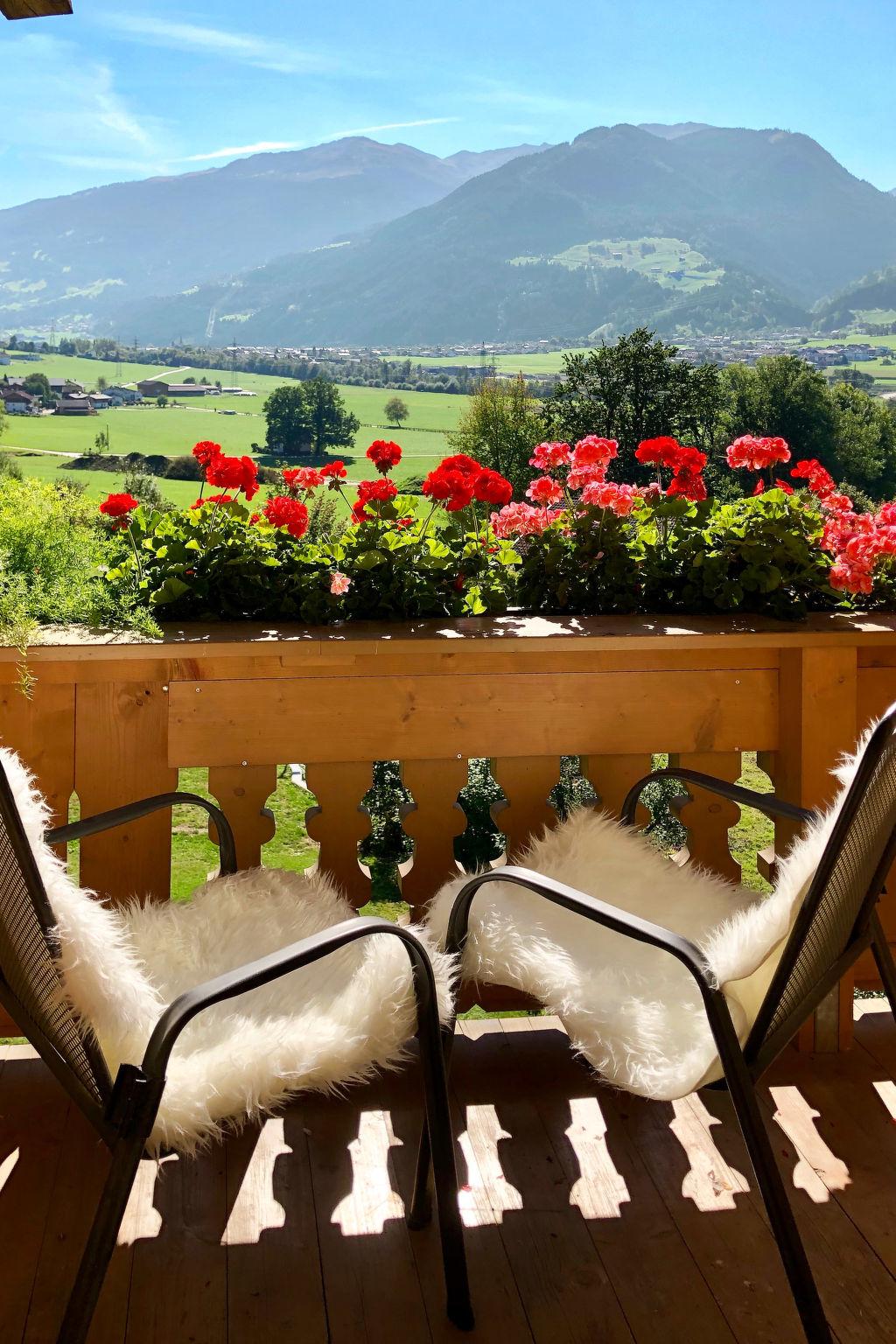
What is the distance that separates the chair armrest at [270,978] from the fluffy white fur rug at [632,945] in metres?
0.20

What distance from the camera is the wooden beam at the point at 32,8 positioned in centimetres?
167

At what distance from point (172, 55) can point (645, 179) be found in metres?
23.6

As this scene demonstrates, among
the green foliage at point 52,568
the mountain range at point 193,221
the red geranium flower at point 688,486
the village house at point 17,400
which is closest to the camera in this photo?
the green foliage at point 52,568

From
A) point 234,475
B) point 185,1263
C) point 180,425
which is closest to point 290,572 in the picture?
point 234,475

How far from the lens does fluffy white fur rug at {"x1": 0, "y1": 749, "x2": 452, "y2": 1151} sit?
1011mm

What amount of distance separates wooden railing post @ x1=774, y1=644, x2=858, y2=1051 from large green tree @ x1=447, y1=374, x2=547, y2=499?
24525 millimetres

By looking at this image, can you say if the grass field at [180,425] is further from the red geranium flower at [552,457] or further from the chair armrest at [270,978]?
the chair armrest at [270,978]

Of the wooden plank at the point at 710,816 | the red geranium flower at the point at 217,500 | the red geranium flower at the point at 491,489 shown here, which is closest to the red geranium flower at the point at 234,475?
the red geranium flower at the point at 217,500

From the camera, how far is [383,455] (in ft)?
6.72

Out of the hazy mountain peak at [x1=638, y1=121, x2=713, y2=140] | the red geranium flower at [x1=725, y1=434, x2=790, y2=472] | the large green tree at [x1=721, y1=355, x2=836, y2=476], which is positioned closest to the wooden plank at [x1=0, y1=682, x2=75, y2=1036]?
the red geranium flower at [x1=725, y1=434, x2=790, y2=472]

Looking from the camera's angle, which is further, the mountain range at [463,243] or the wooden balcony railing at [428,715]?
the mountain range at [463,243]

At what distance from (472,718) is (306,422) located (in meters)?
21.6

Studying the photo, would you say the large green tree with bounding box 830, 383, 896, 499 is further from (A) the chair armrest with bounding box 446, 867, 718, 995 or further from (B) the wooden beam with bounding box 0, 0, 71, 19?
(A) the chair armrest with bounding box 446, 867, 718, 995

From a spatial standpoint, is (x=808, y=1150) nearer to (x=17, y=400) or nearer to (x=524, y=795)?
(x=524, y=795)
